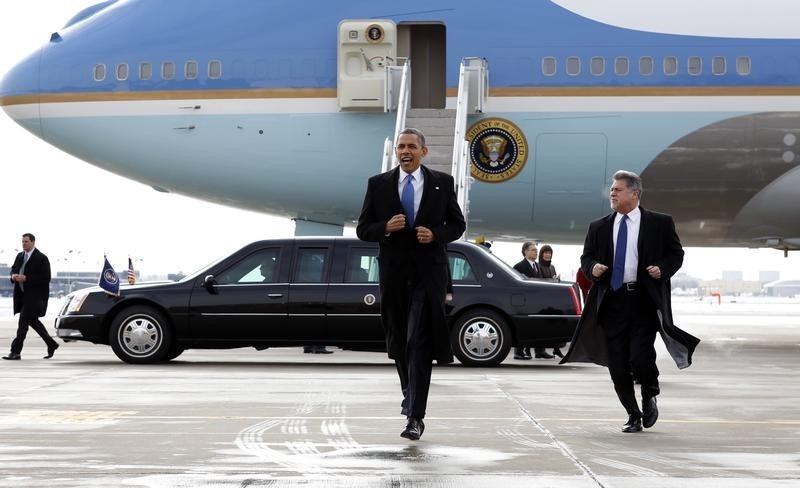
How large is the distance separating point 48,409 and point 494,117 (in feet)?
39.4

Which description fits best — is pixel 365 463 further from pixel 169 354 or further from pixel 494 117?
pixel 494 117

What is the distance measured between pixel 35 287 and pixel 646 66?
9288 millimetres

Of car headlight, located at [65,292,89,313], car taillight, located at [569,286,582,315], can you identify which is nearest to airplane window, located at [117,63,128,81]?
car headlight, located at [65,292,89,313]

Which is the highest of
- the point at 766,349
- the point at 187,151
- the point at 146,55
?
the point at 146,55

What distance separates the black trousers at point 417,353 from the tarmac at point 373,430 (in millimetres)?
264

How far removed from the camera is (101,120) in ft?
66.3

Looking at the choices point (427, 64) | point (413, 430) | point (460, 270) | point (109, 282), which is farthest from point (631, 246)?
point (427, 64)

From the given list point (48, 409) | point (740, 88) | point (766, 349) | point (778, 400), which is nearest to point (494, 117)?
point (740, 88)

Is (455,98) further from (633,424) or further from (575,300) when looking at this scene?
(633,424)

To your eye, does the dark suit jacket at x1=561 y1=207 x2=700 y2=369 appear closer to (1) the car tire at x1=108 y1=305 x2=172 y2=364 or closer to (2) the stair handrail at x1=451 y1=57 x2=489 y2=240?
(1) the car tire at x1=108 y1=305 x2=172 y2=364

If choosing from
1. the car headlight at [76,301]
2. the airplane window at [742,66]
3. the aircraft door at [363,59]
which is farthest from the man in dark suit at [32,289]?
the airplane window at [742,66]

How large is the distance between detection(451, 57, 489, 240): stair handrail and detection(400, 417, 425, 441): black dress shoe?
1151 centimetres

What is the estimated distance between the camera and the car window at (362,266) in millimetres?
14633

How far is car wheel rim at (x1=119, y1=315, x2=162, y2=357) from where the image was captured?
1443 centimetres
